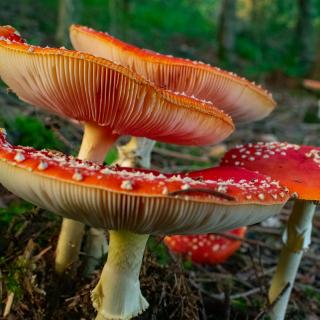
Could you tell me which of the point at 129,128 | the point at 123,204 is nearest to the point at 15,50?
the point at 129,128

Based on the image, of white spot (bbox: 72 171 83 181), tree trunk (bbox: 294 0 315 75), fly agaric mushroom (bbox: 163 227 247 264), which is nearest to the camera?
white spot (bbox: 72 171 83 181)

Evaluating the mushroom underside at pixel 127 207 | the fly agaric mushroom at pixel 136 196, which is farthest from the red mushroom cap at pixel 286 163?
the mushroom underside at pixel 127 207

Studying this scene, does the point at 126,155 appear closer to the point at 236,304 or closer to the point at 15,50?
the point at 236,304

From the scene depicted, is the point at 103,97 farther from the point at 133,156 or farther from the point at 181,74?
the point at 133,156

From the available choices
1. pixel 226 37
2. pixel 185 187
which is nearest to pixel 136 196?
pixel 185 187

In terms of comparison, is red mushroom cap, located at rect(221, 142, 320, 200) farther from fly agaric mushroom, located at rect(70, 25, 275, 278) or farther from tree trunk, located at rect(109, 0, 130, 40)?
tree trunk, located at rect(109, 0, 130, 40)

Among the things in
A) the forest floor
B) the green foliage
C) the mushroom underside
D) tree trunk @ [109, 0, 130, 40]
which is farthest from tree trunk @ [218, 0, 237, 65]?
the mushroom underside
